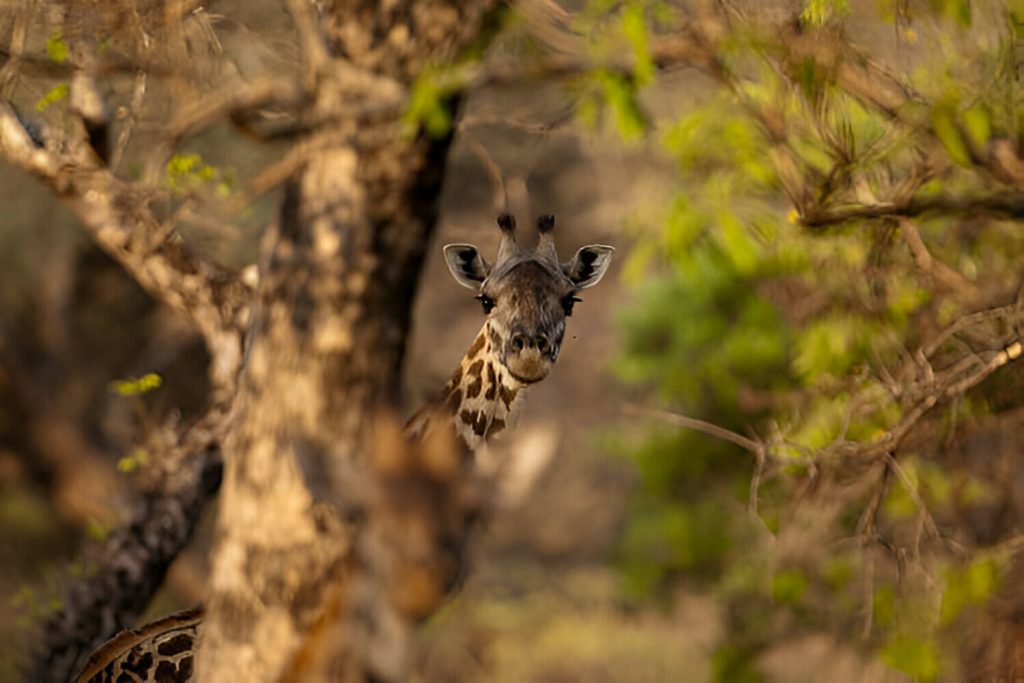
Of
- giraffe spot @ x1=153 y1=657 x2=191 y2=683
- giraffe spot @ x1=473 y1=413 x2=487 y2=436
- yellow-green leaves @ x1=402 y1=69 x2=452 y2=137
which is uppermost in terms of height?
yellow-green leaves @ x1=402 y1=69 x2=452 y2=137

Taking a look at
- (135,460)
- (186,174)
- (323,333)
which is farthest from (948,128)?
(135,460)

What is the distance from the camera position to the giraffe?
623 centimetres

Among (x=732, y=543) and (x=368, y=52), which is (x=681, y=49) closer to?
(x=368, y=52)

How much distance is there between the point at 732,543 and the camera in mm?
11672

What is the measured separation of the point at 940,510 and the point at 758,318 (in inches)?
71.5

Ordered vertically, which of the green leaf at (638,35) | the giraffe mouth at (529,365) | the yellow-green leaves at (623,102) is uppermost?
the green leaf at (638,35)

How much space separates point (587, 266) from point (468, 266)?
2.01ft

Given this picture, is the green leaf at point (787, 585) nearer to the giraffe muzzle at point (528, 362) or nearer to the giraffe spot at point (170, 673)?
the giraffe muzzle at point (528, 362)

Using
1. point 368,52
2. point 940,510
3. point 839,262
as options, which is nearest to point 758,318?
point 940,510

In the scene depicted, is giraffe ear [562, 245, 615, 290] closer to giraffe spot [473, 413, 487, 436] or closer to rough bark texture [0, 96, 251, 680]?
giraffe spot [473, 413, 487, 436]

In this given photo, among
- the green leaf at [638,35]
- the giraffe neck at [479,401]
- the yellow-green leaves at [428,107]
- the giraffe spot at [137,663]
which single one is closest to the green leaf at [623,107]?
the green leaf at [638,35]

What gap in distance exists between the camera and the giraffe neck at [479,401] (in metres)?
6.48

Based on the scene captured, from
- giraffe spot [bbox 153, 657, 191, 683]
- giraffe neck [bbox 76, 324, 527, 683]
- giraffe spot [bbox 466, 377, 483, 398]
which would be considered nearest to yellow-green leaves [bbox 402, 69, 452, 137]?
giraffe neck [bbox 76, 324, 527, 683]

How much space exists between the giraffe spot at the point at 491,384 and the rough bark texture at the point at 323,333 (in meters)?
1.52
